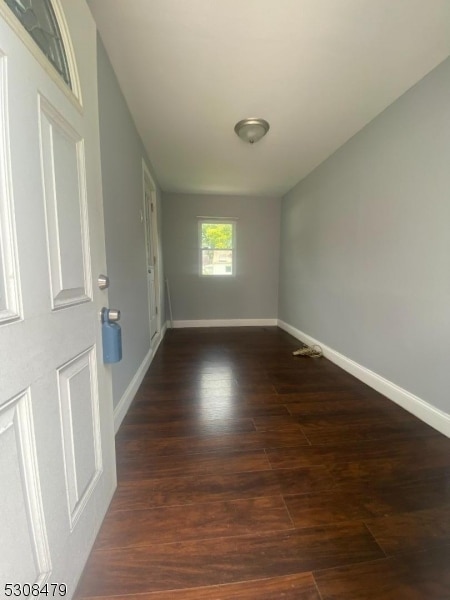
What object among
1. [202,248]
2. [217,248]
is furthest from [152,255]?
[217,248]

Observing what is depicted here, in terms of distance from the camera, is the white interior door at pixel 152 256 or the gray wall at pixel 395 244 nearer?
the gray wall at pixel 395 244

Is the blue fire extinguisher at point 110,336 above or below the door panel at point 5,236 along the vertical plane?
below

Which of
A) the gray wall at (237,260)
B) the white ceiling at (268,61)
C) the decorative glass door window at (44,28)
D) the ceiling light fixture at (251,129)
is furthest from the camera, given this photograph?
the gray wall at (237,260)

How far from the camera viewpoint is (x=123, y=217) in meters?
1.83

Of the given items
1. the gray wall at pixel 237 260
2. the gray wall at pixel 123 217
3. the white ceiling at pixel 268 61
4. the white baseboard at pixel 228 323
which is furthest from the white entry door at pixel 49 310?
the white baseboard at pixel 228 323

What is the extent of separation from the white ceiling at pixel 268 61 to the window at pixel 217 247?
6.28 feet

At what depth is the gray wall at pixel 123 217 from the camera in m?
1.52

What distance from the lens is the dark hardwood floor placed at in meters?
0.82

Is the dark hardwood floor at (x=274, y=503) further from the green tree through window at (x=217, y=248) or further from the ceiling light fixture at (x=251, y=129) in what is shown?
the green tree through window at (x=217, y=248)

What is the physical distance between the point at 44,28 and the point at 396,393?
107 inches

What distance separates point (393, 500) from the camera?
1.12m

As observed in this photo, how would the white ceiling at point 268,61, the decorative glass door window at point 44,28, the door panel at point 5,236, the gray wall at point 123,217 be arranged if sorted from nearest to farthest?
the door panel at point 5,236, the decorative glass door window at point 44,28, the white ceiling at point 268,61, the gray wall at point 123,217

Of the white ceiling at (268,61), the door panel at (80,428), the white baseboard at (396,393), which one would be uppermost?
the white ceiling at (268,61)

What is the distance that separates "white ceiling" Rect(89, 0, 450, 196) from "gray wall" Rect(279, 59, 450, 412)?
26 cm
